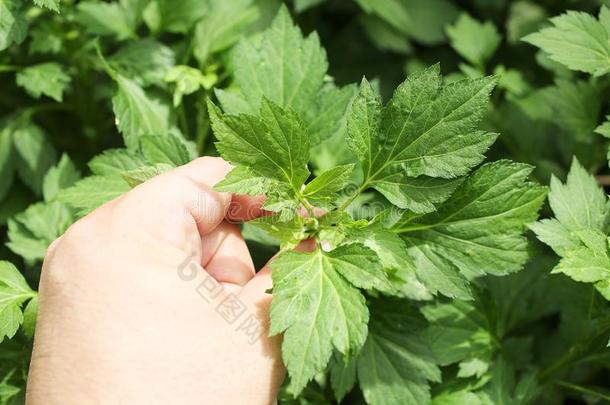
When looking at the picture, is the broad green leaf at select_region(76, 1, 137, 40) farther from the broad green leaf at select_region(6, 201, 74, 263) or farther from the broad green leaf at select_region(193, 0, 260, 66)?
the broad green leaf at select_region(6, 201, 74, 263)

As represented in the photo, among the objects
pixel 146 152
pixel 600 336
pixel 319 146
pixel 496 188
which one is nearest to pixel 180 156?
pixel 146 152

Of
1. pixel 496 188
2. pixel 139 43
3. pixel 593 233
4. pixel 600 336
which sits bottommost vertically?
pixel 600 336

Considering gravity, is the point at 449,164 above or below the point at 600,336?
above

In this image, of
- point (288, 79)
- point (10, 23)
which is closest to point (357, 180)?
point (288, 79)

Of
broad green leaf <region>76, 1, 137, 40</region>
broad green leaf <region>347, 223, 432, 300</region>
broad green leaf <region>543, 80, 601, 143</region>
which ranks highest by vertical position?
broad green leaf <region>76, 1, 137, 40</region>

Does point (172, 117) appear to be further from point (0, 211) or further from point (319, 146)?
point (0, 211)

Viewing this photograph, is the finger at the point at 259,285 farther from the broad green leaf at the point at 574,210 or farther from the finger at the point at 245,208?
the broad green leaf at the point at 574,210

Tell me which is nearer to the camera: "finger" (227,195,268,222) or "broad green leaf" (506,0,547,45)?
"finger" (227,195,268,222)

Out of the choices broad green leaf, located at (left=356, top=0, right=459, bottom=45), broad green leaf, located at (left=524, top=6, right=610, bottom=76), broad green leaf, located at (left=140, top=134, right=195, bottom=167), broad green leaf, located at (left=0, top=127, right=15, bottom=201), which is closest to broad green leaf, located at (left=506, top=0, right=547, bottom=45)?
broad green leaf, located at (left=356, top=0, right=459, bottom=45)
